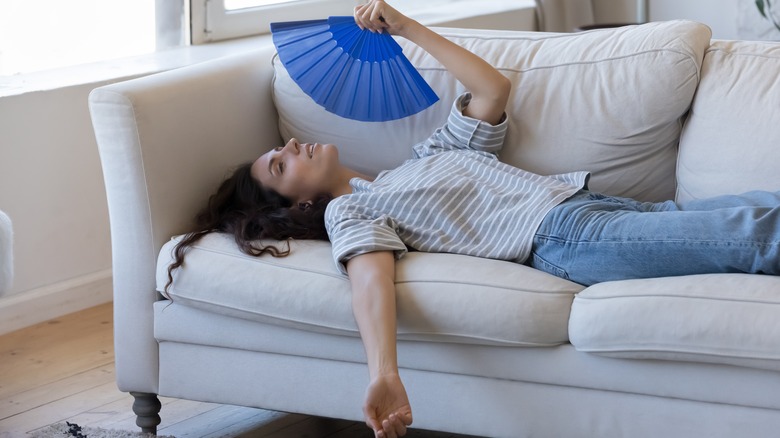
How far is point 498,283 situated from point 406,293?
0.18 m

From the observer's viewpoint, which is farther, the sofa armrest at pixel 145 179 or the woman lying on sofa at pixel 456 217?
the sofa armrest at pixel 145 179

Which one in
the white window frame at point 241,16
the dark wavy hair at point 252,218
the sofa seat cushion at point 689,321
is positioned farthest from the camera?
the white window frame at point 241,16

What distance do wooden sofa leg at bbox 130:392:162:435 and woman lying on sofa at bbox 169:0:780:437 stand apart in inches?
14.1

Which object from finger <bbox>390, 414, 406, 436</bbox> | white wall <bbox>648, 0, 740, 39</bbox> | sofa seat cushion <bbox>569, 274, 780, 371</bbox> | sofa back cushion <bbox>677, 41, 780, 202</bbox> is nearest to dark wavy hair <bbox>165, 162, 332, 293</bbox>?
finger <bbox>390, 414, 406, 436</bbox>

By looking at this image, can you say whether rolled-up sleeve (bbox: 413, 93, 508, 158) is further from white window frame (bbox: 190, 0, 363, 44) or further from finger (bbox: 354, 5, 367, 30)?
white window frame (bbox: 190, 0, 363, 44)

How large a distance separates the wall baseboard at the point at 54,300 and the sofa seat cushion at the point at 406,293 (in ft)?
3.37

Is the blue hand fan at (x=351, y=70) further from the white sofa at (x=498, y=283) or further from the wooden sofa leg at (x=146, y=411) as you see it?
the wooden sofa leg at (x=146, y=411)

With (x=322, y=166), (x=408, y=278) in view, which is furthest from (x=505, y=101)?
(x=408, y=278)

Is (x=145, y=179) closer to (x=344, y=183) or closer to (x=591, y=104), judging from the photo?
(x=344, y=183)

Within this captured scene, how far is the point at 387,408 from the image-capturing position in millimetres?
1703

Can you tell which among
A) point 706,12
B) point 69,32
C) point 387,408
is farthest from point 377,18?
point 706,12

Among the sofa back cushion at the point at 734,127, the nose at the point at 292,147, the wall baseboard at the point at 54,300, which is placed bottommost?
the wall baseboard at the point at 54,300

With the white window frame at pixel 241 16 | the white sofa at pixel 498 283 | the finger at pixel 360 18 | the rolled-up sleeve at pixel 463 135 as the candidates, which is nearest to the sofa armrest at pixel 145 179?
the white sofa at pixel 498 283

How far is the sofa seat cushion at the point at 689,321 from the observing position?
1.64m
